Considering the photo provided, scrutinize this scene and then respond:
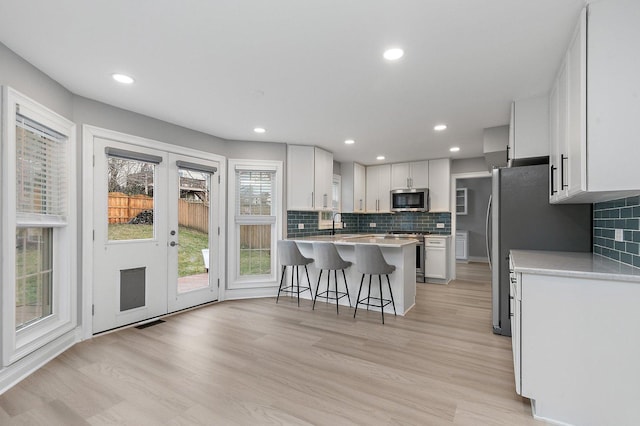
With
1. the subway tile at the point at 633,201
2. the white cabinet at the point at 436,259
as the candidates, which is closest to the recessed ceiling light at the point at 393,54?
the subway tile at the point at 633,201

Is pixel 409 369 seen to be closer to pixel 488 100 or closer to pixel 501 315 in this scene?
pixel 501 315

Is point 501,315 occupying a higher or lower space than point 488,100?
lower

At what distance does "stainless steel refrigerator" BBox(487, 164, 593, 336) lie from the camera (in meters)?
2.86

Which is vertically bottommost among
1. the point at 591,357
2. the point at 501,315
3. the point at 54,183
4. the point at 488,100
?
the point at 501,315

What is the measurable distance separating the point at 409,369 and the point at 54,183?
11.1 ft

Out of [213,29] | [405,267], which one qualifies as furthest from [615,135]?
[405,267]

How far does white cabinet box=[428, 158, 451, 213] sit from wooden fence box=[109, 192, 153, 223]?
4.77m

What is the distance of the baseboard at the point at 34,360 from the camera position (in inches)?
86.0

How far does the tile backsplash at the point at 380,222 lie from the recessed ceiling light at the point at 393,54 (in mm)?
3130

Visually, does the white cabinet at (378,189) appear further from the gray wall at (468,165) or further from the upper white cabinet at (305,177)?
the upper white cabinet at (305,177)

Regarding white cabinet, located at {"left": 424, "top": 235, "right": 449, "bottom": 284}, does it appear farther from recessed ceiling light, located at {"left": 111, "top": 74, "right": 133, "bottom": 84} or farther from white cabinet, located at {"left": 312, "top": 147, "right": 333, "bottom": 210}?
recessed ceiling light, located at {"left": 111, "top": 74, "right": 133, "bottom": 84}

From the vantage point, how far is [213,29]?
1.96 meters

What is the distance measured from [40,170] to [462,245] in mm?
8420

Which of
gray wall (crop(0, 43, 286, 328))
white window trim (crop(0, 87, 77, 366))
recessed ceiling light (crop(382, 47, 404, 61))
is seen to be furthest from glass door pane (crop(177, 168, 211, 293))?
recessed ceiling light (crop(382, 47, 404, 61))
